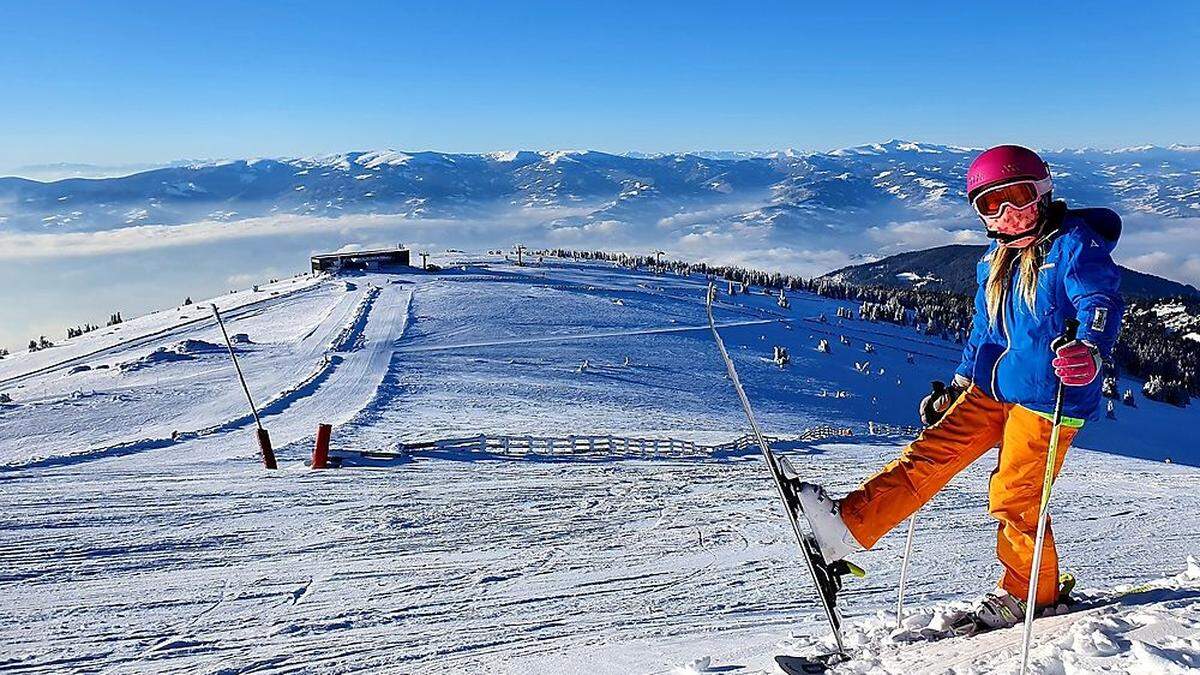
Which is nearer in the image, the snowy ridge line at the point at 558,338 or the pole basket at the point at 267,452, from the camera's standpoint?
the pole basket at the point at 267,452

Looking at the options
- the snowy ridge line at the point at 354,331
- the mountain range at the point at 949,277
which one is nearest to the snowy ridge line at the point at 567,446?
the snowy ridge line at the point at 354,331

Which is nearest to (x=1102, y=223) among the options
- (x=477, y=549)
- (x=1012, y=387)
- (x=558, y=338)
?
(x=1012, y=387)

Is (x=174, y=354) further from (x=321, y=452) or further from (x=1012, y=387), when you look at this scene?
(x=1012, y=387)

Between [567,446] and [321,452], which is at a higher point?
[321,452]

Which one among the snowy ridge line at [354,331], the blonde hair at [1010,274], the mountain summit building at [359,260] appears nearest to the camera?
the blonde hair at [1010,274]

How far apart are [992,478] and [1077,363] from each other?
106cm

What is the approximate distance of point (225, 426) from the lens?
16.9 metres

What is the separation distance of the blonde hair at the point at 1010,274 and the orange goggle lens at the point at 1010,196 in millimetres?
241

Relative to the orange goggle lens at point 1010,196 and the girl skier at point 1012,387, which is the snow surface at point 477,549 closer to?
the girl skier at point 1012,387

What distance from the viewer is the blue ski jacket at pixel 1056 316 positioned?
12.2 ft

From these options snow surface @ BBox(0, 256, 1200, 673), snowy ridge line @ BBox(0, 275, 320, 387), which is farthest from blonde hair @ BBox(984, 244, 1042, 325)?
snowy ridge line @ BBox(0, 275, 320, 387)

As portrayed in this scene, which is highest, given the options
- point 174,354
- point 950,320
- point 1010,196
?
point 1010,196

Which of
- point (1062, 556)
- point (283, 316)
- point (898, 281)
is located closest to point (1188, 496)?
point (1062, 556)

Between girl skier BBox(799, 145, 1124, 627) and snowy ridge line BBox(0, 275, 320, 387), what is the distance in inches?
1133
